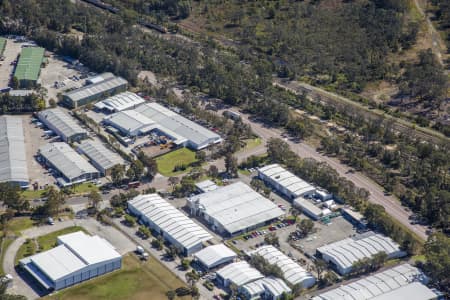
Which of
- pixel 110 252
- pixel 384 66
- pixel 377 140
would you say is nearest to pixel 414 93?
pixel 384 66

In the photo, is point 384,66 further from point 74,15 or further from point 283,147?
point 74,15

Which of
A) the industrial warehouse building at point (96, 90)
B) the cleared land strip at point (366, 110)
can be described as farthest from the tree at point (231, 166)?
the industrial warehouse building at point (96, 90)

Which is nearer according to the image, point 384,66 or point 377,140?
point 377,140

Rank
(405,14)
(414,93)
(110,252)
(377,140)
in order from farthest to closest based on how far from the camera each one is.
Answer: (405,14) < (414,93) < (377,140) < (110,252)

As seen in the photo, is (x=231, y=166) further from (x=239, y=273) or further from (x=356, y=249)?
(x=239, y=273)

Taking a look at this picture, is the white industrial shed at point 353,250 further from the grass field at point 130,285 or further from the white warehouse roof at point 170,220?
the grass field at point 130,285

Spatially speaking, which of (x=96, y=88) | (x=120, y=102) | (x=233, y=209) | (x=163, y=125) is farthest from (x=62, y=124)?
(x=233, y=209)
